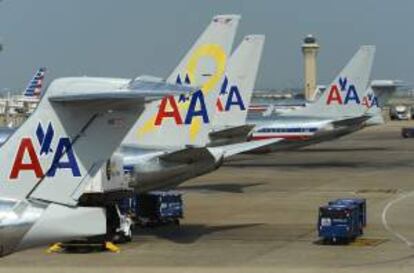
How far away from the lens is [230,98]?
128ft

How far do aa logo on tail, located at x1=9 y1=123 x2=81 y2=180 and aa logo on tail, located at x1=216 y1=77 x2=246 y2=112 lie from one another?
81.3 ft

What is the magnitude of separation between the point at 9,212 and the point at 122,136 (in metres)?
2.15

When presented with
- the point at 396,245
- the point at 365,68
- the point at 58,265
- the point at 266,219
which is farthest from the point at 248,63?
the point at 365,68

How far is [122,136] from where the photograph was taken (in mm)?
14031

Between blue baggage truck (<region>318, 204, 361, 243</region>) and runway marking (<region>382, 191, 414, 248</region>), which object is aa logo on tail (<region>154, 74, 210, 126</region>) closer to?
blue baggage truck (<region>318, 204, 361, 243</region>)

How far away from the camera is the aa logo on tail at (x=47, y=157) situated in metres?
13.9

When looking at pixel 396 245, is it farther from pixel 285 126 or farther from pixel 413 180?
pixel 285 126

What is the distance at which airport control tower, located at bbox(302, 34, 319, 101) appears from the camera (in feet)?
603

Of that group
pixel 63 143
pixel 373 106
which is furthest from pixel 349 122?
pixel 63 143

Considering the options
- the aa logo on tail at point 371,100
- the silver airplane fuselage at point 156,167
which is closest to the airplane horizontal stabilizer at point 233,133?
the silver airplane fuselage at point 156,167

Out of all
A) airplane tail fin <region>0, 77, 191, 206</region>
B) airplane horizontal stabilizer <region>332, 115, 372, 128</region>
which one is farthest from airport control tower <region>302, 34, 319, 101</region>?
airplane tail fin <region>0, 77, 191, 206</region>

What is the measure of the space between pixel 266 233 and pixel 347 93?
1394 inches

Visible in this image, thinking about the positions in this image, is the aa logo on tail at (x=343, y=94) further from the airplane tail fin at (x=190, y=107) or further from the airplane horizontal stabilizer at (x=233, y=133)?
the airplane tail fin at (x=190, y=107)

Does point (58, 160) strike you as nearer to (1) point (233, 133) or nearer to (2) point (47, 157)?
(2) point (47, 157)
